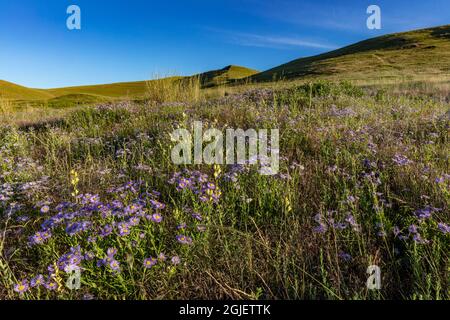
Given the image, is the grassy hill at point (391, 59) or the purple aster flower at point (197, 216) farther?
the grassy hill at point (391, 59)

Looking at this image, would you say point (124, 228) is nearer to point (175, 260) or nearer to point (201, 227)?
point (175, 260)

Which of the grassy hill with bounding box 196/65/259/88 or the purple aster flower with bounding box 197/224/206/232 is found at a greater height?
the grassy hill with bounding box 196/65/259/88

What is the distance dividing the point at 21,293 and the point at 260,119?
402 cm

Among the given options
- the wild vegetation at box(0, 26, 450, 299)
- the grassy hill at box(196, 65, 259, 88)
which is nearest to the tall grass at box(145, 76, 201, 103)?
the grassy hill at box(196, 65, 259, 88)

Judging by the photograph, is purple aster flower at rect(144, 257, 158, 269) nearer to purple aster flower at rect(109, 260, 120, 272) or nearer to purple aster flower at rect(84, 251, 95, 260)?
purple aster flower at rect(109, 260, 120, 272)

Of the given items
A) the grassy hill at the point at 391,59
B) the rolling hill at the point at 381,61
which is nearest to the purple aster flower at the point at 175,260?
the rolling hill at the point at 381,61

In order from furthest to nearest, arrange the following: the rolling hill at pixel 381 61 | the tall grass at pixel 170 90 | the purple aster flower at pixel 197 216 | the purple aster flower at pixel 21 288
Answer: the rolling hill at pixel 381 61 → the tall grass at pixel 170 90 → the purple aster flower at pixel 197 216 → the purple aster flower at pixel 21 288

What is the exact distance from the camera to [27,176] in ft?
11.5

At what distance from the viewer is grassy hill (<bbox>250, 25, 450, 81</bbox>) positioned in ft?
109

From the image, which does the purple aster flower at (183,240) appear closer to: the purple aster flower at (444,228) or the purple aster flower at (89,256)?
the purple aster flower at (89,256)

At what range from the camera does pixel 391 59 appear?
41.8 metres

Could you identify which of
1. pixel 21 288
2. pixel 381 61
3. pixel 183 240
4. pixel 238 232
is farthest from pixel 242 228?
pixel 381 61

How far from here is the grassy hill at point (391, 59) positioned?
1309 inches
